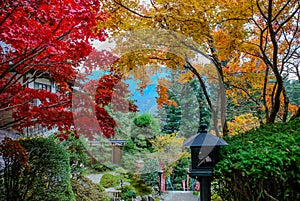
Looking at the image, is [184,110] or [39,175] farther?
[39,175]

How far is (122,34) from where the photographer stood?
9.71ft

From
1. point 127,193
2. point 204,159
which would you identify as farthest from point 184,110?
point 127,193

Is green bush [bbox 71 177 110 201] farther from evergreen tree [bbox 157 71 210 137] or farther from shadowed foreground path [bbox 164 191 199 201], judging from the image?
evergreen tree [bbox 157 71 210 137]

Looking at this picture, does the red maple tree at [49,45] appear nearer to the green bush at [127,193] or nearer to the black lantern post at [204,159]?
the black lantern post at [204,159]

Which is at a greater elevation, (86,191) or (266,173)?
(266,173)

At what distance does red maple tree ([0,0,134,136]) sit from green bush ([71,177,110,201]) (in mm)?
1256

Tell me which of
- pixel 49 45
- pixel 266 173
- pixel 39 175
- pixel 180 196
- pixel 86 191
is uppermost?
pixel 49 45

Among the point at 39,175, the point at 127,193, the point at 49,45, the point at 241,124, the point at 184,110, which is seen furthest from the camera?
the point at 241,124

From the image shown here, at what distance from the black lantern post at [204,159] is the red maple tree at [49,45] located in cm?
130

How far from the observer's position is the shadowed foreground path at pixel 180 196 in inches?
186

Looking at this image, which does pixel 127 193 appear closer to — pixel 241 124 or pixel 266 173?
pixel 241 124

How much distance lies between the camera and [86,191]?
4004 mm

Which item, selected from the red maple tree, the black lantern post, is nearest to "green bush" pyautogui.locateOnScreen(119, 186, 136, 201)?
the red maple tree

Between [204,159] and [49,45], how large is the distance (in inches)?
70.7
